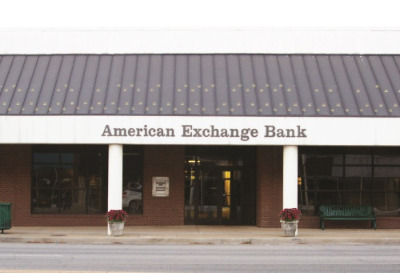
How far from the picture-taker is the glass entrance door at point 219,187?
81.9 feet

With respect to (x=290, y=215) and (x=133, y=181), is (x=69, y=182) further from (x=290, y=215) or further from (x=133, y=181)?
(x=290, y=215)

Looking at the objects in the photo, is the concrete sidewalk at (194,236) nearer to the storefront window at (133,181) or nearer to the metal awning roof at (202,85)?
the storefront window at (133,181)

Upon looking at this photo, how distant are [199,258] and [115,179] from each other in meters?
7.87

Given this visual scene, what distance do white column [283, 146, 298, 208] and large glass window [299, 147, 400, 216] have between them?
7.28 feet

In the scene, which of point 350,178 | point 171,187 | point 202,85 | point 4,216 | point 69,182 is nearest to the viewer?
point 4,216

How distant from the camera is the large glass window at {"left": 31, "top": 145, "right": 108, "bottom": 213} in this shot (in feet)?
80.0

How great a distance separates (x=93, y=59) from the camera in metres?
24.7

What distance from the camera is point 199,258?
1457cm

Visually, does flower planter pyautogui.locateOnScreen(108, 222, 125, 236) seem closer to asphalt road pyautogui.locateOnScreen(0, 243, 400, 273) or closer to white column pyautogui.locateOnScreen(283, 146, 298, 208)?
asphalt road pyautogui.locateOnScreen(0, 243, 400, 273)
